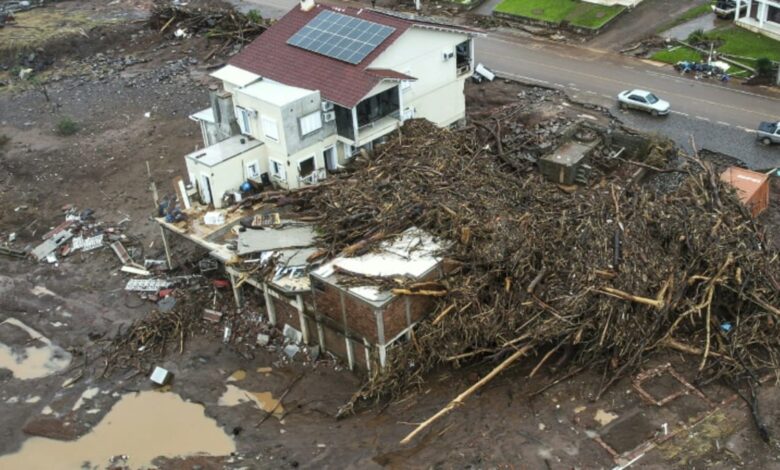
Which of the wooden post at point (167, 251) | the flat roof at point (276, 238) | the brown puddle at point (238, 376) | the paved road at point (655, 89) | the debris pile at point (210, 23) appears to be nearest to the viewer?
the brown puddle at point (238, 376)

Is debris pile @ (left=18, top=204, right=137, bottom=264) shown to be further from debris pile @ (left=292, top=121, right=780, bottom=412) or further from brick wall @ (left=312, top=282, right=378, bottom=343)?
brick wall @ (left=312, top=282, right=378, bottom=343)

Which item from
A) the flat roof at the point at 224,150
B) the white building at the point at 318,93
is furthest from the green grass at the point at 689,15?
the flat roof at the point at 224,150

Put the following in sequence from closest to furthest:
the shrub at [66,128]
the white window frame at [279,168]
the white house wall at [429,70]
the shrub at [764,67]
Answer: the white window frame at [279,168] < the white house wall at [429,70] < the shrub at [764,67] < the shrub at [66,128]

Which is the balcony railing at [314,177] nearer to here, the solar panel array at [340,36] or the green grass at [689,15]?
the solar panel array at [340,36]

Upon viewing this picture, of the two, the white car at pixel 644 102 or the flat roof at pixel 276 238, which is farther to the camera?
the white car at pixel 644 102

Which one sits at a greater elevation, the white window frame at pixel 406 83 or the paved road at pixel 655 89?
the white window frame at pixel 406 83

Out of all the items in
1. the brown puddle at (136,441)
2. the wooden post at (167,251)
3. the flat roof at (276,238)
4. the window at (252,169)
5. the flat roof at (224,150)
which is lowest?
the brown puddle at (136,441)

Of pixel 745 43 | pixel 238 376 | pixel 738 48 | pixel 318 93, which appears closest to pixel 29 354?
pixel 238 376
